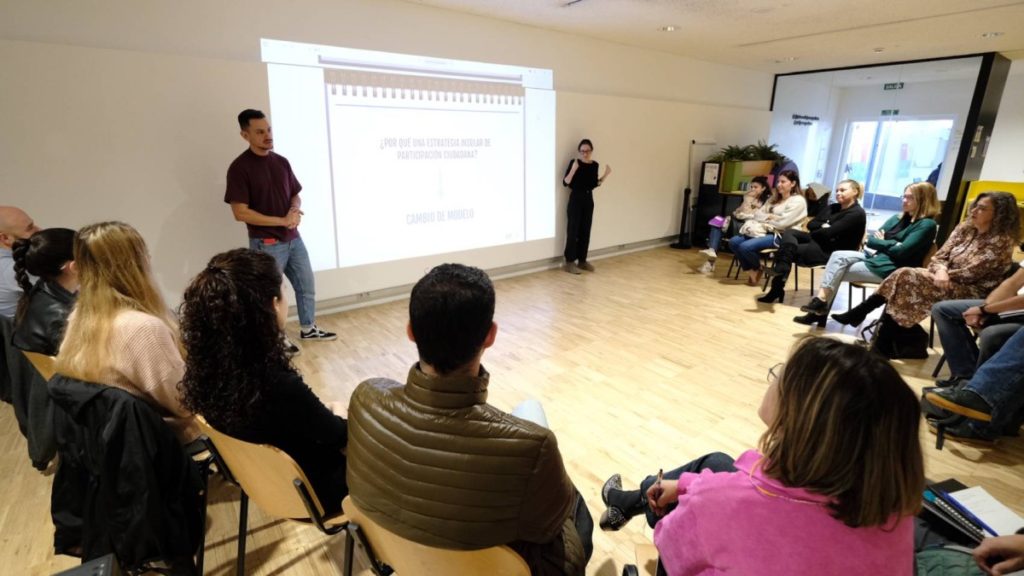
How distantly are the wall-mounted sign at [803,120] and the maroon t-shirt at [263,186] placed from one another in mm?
8655

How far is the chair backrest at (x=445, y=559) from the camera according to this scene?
91cm

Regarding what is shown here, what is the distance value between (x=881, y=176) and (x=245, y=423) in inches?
405

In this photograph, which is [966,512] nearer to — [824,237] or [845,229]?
[845,229]

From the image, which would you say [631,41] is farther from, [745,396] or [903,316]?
[745,396]

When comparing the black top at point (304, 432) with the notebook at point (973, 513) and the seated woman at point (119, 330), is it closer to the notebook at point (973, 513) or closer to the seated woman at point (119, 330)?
the seated woman at point (119, 330)

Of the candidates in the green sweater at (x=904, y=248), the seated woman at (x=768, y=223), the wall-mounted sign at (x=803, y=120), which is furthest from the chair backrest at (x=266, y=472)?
the wall-mounted sign at (x=803, y=120)

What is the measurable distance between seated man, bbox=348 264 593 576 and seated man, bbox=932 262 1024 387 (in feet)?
8.99

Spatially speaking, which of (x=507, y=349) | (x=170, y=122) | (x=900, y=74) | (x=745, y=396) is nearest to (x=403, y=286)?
(x=507, y=349)

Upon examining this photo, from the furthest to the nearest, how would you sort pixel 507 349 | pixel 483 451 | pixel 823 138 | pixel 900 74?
pixel 823 138
pixel 900 74
pixel 507 349
pixel 483 451

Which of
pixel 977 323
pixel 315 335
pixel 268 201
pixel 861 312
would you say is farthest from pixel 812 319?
pixel 268 201

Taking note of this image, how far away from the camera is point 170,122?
322cm

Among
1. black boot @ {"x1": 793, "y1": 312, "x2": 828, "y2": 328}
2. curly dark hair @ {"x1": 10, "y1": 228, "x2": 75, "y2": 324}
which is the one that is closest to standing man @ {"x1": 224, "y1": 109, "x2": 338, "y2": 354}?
curly dark hair @ {"x1": 10, "y1": 228, "x2": 75, "y2": 324}

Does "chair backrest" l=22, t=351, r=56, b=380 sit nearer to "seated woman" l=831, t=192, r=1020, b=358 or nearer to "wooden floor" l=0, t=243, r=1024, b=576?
"wooden floor" l=0, t=243, r=1024, b=576

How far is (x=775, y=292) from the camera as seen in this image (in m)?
4.64
